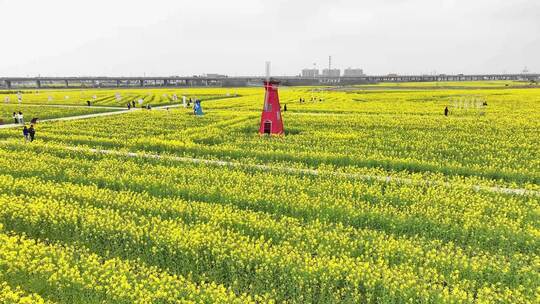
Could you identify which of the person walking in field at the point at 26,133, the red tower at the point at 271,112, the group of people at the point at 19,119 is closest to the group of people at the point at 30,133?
the person walking in field at the point at 26,133

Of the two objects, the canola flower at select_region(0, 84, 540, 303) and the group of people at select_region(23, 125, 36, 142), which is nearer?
the canola flower at select_region(0, 84, 540, 303)

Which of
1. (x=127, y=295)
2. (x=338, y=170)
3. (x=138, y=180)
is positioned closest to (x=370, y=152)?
(x=338, y=170)

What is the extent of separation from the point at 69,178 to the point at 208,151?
30.3 ft

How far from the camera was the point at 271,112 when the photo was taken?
3256cm

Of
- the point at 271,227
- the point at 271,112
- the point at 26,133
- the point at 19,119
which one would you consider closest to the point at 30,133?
the point at 26,133

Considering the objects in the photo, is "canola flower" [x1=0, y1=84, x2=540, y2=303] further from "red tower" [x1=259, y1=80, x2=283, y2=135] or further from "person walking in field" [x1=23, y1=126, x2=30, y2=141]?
"red tower" [x1=259, y1=80, x2=283, y2=135]

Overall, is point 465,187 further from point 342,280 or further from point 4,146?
point 4,146

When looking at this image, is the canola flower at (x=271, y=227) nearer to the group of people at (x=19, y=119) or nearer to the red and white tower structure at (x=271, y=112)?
the red and white tower structure at (x=271, y=112)

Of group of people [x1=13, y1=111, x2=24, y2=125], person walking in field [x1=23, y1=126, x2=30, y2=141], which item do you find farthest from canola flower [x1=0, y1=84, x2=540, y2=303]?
group of people [x1=13, y1=111, x2=24, y2=125]

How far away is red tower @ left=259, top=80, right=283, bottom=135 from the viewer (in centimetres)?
3192

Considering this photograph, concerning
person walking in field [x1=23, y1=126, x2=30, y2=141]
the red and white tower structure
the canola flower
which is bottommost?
the canola flower

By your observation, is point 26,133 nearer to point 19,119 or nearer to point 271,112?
point 19,119

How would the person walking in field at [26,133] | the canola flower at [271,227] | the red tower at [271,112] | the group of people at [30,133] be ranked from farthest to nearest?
the red tower at [271,112], the person walking in field at [26,133], the group of people at [30,133], the canola flower at [271,227]

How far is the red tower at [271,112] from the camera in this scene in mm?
31922
